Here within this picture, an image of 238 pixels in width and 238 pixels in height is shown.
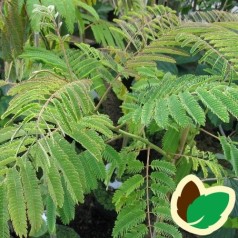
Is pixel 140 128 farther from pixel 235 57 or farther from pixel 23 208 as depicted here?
pixel 23 208

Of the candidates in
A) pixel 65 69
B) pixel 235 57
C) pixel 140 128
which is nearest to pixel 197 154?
pixel 140 128

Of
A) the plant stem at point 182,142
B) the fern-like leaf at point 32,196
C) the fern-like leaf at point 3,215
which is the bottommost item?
the plant stem at point 182,142

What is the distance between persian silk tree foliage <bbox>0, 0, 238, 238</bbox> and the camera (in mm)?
759

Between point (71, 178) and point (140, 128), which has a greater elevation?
point (71, 178)

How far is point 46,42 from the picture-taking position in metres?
1.47

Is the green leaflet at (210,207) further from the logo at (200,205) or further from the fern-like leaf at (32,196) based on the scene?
the fern-like leaf at (32,196)

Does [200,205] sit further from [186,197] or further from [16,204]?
[16,204]

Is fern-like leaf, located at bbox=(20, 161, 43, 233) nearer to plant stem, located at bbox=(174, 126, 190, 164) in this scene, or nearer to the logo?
the logo

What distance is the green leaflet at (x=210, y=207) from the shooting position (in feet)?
2.75

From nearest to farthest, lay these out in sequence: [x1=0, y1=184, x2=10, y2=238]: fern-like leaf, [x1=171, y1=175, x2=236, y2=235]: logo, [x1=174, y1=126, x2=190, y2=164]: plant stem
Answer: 1. [x1=0, y1=184, x2=10, y2=238]: fern-like leaf
2. [x1=171, y1=175, x2=236, y2=235]: logo
3. [x1=174, y1=126, x2=190, y2=164]: plant stem

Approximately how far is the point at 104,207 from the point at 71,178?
4.45 ft

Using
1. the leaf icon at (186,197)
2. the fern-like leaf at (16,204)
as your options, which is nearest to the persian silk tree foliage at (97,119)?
the fern-like leaf at (16,204)

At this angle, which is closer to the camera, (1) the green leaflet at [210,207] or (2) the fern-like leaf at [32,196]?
(2) the fern-like leaf at [32,196]

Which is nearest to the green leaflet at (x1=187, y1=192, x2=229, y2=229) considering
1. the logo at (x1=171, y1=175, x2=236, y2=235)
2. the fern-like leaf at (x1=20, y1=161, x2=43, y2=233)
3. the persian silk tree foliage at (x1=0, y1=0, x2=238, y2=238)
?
the logo at (x1=171, y1=175, x2=236, y2=235)
